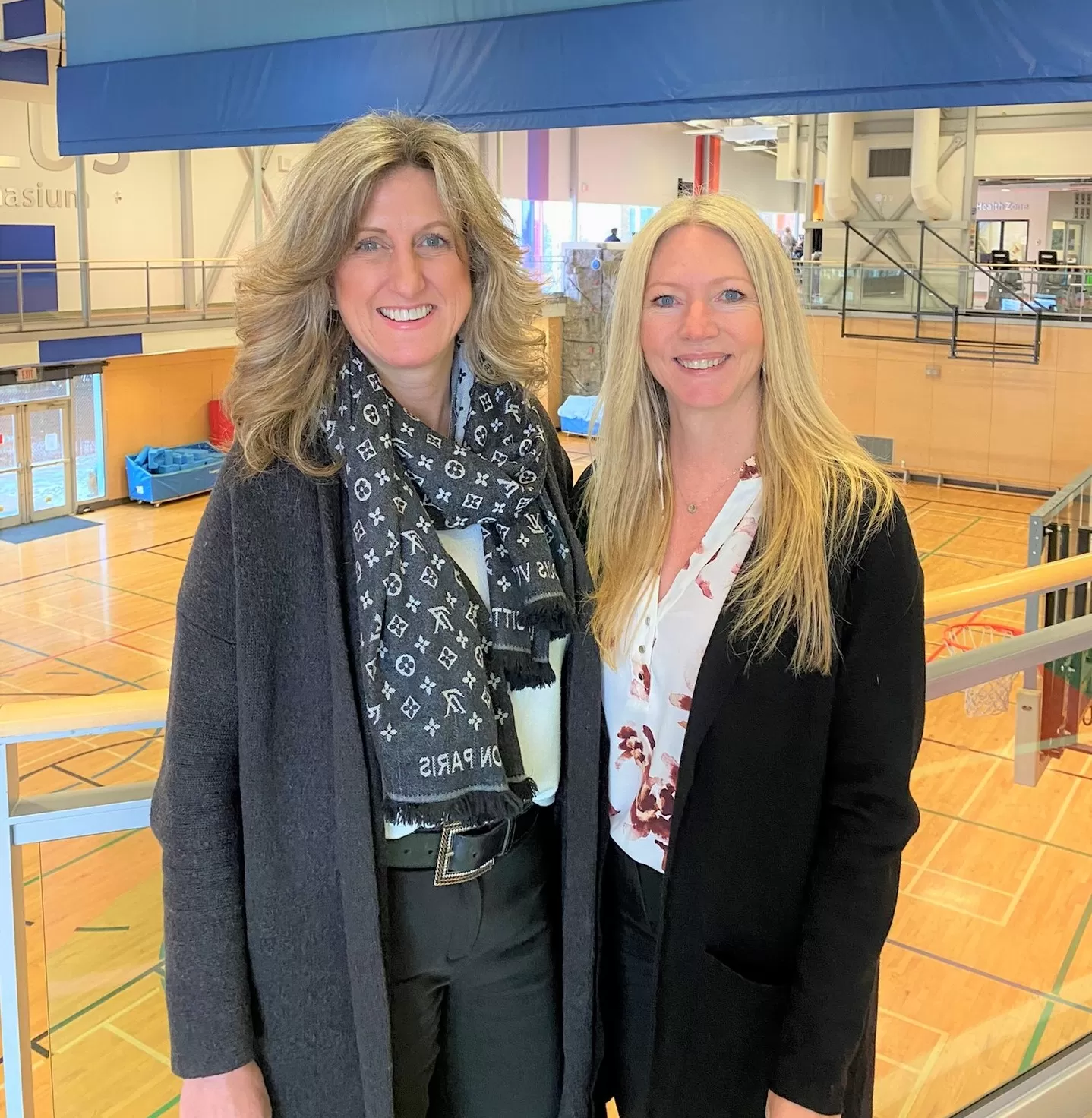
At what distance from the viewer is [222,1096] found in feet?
4.73

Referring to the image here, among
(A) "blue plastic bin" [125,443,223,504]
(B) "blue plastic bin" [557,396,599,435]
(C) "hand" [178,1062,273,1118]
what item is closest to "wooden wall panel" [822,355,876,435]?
(B) "blue plastic bin" [557,396,599,435]

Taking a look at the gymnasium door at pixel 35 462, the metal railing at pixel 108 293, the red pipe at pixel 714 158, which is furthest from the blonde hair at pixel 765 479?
the red pipe at pixel 714 158

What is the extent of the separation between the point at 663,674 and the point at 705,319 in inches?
18.4

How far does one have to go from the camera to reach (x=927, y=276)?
14.7 m

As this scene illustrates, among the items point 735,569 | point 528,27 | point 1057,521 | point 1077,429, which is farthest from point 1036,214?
point 735,569

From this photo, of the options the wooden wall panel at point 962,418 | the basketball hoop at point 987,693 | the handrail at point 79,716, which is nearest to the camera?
the handrail at point 79,716

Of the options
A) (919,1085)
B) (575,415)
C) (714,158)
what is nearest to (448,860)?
(919,1085)

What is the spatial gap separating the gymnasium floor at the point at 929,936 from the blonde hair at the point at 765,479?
866 millimetres

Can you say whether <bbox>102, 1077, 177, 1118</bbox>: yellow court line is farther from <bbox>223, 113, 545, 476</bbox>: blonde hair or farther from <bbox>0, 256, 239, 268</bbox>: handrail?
<bbox>0, 256, 239, 268</bbox>: handrail

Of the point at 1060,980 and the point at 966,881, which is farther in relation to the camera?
the point at 966,881

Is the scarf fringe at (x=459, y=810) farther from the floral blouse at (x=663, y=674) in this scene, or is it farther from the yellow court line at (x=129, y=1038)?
the yellow court line at (x=129, y=1038)

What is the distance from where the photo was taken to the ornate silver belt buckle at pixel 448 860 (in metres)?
1.46

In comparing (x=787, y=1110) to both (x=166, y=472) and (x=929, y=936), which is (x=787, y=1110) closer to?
(x=929, y=936)

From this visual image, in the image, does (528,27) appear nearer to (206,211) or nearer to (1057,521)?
(1057,521)
